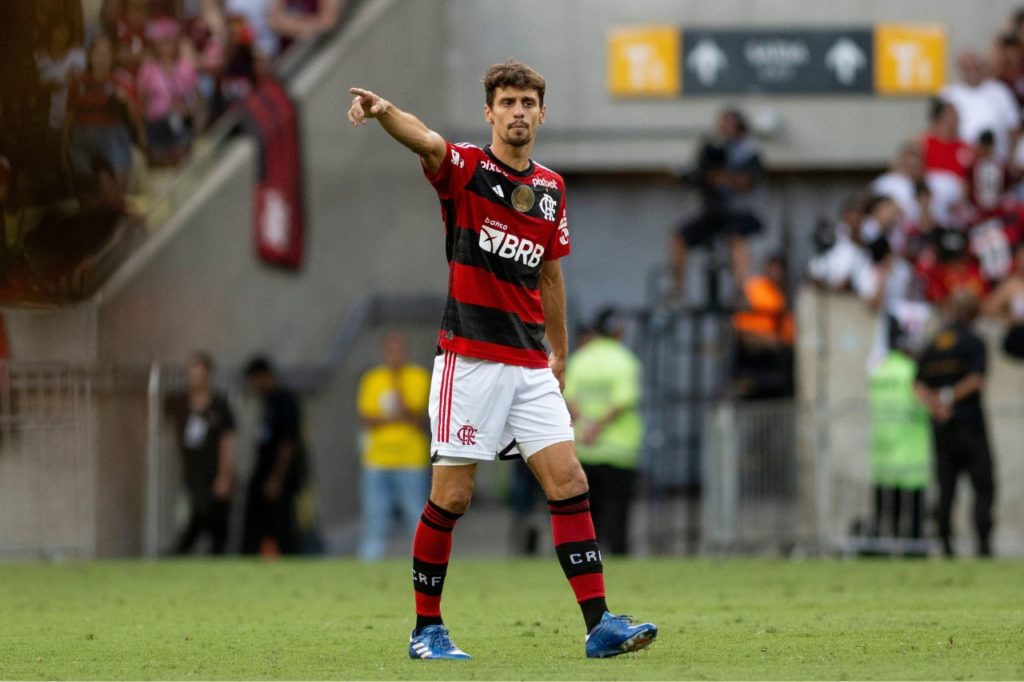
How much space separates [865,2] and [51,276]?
36.7 feet

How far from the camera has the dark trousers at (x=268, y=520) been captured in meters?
18.4

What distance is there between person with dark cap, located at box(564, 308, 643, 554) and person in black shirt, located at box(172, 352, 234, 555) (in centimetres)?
329

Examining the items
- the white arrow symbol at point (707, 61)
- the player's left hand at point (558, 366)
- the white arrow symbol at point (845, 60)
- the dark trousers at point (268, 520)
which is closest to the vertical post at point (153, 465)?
the dark trousers at point (268, 520)

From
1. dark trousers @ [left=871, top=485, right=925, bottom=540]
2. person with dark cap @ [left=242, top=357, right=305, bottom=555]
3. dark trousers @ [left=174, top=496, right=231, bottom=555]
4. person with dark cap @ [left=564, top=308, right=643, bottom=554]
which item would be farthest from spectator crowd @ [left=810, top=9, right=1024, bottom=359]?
dark trousers @ [left=174, top=496, right=231, bottom=555]

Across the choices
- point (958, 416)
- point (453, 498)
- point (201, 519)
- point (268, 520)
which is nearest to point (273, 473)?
point (268, 520)

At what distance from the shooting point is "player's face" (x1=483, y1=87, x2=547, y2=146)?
25.8 feet

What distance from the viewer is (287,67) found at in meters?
21.1

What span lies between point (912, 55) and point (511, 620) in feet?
49.3

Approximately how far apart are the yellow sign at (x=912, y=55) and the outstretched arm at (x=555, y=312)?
1588 centimetres

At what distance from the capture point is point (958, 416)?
1659 centimetres

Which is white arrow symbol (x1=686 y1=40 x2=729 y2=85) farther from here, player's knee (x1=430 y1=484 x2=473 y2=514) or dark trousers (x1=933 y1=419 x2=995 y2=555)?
player's knee (x1=430 y1=484 x2=473 y2=514)

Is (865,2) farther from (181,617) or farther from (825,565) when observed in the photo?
(181,617)

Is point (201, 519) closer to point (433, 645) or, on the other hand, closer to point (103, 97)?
point (103, 97)

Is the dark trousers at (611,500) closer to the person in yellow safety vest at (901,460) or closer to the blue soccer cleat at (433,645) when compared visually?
the person in yellow safety vest at (901,460)
